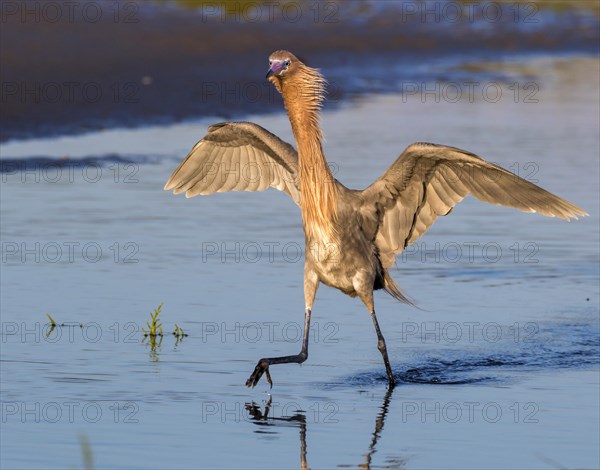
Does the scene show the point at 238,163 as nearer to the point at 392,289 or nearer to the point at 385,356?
the point at 392,289

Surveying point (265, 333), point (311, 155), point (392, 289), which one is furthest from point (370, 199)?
point (265, 333)

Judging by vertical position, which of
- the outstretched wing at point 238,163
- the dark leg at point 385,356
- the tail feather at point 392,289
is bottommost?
the dark leg at point 385,356

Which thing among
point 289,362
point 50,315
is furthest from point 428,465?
point 50,315

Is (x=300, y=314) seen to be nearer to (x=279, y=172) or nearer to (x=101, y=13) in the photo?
(x=279, y=172)

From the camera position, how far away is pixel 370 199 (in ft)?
32.9

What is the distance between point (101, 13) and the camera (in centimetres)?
2831

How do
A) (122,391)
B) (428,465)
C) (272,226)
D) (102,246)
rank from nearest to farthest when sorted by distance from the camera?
(428,465), (122,391), (102,246), (272,226)

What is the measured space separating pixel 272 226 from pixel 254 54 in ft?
42.5

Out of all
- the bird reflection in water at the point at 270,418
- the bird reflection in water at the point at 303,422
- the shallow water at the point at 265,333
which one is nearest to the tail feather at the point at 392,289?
the shallow water at the point at 265,333

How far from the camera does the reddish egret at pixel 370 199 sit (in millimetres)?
9602

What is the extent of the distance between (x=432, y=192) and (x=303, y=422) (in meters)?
2.27

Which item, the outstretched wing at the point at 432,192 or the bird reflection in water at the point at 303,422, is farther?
the outstretched wing at the point at 432,192

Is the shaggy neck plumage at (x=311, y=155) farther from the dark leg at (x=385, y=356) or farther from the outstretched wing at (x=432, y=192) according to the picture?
the dark leg at (x=385, y=356)

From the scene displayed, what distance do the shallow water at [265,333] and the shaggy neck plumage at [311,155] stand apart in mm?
992
